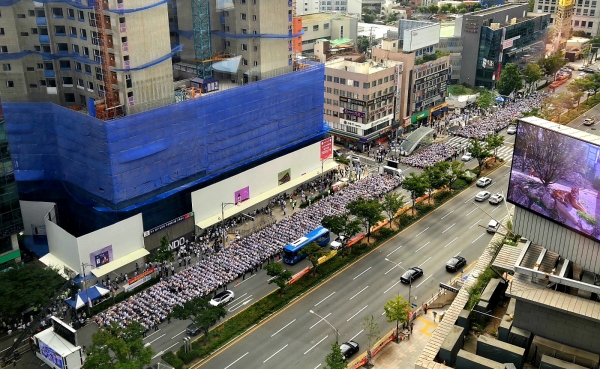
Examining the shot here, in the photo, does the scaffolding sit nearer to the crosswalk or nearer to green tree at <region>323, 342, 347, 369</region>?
green tree at <region>323, 342, 347, 369</region>

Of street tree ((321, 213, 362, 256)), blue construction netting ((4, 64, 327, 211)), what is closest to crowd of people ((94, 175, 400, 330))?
street tree ((321, 213, 362, 256))

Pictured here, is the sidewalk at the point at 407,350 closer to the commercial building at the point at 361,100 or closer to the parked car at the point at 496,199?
the parked car at the point at 496,199

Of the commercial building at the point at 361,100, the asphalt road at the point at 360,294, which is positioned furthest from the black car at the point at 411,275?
the commercial building at the point at 361,100

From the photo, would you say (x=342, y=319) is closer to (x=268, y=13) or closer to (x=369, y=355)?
(x=369, y=355)

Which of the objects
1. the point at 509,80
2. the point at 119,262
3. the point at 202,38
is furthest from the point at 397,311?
the point at 509,80

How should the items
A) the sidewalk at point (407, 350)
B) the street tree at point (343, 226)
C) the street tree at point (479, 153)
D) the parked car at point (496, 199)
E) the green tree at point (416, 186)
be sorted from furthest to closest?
1. the street tree at point (479, 153)
2. the parked car at point (496, 199)
3. the green tree at point (416, 186)
4. the street tree at point (343, 226)
5. the sidewalk at point (407, 350)

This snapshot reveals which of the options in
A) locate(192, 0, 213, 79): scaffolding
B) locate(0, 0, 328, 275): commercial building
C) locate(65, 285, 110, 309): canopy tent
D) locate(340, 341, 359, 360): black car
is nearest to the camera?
locate(340, 341, 359, 360): black car
